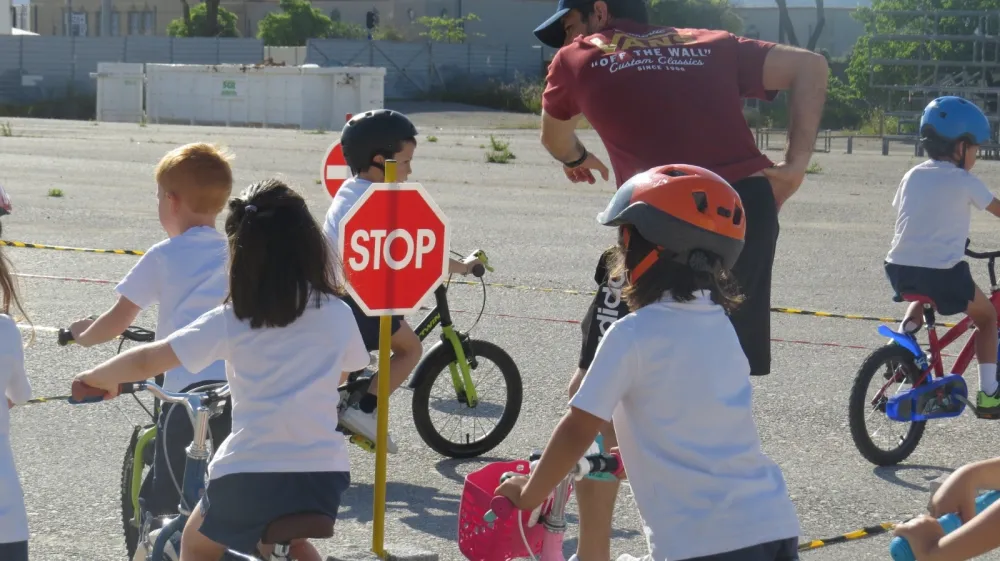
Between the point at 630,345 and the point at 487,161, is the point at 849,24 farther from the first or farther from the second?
the point at 630,345

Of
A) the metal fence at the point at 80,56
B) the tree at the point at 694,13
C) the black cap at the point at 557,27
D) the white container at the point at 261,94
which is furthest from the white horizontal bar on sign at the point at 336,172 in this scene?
the tree at the point at 694,13

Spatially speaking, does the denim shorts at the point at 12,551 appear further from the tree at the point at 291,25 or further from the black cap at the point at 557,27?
the tree at the point at 291,25

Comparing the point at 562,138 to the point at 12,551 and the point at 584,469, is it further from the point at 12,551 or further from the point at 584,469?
the point at 12,551

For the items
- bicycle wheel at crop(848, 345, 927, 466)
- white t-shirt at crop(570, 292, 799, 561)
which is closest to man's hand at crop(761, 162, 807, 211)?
white t-shirt at crop(570, 292, 799, 561)

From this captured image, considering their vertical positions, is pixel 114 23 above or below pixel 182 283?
below

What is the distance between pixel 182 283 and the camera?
4527 millimetres

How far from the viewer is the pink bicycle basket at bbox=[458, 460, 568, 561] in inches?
156

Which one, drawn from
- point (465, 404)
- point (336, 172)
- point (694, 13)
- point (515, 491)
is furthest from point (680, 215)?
point (694, 13)

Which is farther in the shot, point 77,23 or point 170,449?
point 77,23

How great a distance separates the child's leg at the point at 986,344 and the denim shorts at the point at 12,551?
5147 millimetres

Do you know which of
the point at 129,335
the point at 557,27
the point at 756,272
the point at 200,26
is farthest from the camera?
the point at 200,26

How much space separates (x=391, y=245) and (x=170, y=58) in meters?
65.8

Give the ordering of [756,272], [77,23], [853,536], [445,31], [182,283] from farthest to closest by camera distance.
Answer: [77,23] → [445,31] → [853,536] → [756,272] → [182,283]

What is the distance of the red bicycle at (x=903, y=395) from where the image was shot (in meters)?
6.91
